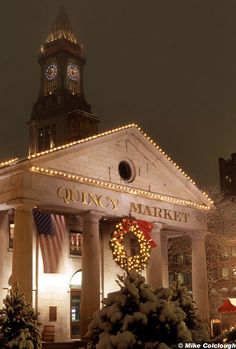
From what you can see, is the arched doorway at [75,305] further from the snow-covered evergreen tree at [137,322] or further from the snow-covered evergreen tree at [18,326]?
the snow-covered evergreen tree at [137,322]

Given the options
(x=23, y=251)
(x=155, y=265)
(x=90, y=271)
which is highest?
(x=23, y=251)

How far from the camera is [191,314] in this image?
14570 millimetres

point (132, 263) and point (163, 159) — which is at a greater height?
point (163, 159)

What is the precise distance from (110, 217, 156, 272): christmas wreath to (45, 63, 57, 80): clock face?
180 ft

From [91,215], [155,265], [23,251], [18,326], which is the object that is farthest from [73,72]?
[18,326]

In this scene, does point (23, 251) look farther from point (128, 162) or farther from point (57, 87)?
point (57, 87)

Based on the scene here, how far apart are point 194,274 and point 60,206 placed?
10.7 m

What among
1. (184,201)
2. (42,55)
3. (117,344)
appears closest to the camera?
(117,344)

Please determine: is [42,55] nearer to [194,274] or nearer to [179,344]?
[194,274]

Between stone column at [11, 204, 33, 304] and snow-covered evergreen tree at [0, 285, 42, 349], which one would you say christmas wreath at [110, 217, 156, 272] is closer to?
stone column at [11, 204, 33, 304]

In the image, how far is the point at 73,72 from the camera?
81000mm

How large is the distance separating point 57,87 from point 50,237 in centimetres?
5420

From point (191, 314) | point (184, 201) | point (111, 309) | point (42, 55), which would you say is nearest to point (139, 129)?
point (184, 201)

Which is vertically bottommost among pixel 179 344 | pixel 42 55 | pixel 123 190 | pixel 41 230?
pixel 179 344
